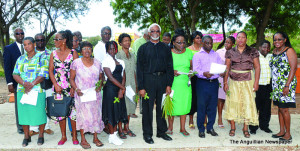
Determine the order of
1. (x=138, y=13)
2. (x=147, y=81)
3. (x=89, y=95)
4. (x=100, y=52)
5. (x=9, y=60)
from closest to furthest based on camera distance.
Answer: (x=89, y=95) < (x=147, y=81) < (x=9, y=60) < (x=100, y=52) < (x=138, y=13)

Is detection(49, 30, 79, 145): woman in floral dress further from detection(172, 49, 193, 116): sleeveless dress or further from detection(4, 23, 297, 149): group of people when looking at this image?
detection(172, 49, 193, 116): sleeveless dress

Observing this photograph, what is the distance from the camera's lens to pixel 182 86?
16.2 feet

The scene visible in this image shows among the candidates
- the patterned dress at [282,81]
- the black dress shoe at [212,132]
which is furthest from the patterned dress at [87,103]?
the patterned dress at [282,81]

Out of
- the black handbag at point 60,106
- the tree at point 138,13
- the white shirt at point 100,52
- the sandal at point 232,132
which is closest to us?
the black handbag at point 60,106

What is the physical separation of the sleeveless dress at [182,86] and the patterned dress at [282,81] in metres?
1.64

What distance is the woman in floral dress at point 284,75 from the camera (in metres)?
4.59

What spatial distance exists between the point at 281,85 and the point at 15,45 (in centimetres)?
546

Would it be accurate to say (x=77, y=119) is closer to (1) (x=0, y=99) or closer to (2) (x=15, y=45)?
(2) (x=15, y=45)

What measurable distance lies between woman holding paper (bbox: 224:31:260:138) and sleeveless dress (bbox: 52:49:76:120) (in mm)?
3049

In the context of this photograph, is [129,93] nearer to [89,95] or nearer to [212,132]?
[89,95]

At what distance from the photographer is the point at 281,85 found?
185 inches

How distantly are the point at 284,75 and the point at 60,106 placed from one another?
4202 mm

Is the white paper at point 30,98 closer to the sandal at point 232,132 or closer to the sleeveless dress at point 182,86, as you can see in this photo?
the sleeveless dress at point 182,86

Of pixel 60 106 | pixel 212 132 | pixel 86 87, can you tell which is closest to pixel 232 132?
pixel 212 132
